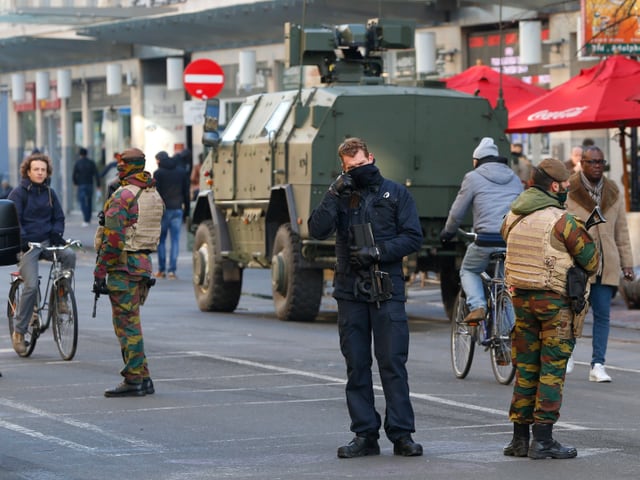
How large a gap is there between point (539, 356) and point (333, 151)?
8.41 metres

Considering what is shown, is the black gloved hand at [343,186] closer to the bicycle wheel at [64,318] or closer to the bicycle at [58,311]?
the bicycle at [58,311]

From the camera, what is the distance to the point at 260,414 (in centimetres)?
1113

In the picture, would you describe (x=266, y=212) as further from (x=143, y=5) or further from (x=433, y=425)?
(x=143, y=5)

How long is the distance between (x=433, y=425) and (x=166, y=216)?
50.4 ft

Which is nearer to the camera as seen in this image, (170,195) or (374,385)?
(374,385)

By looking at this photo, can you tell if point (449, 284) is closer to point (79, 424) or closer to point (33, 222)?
point (33, 222)

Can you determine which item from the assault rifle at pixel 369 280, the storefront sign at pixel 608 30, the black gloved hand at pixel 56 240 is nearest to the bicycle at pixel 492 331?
the assault rifle at pixel 369 280

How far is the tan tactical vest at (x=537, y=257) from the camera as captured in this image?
9430 mm

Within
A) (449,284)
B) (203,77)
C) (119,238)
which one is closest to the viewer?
(119,238)

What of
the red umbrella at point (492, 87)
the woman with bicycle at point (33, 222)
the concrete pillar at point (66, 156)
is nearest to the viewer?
the woman with bicycle at point (33, 222)

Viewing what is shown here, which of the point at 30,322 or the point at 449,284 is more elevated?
the point at 30,322

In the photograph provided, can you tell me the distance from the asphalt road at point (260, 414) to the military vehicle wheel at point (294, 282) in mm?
488

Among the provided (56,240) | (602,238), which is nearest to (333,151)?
(56,240)

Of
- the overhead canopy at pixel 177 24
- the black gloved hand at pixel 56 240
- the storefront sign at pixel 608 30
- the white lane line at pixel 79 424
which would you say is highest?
the overhead canopy at pixel 177 24
